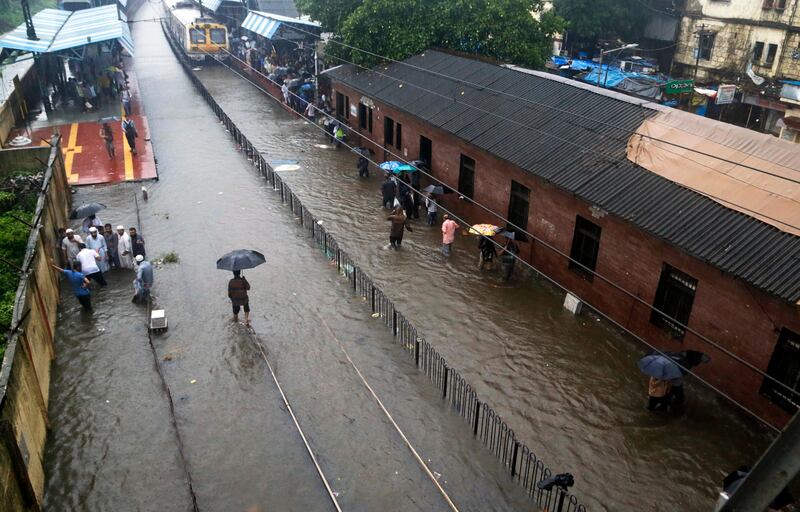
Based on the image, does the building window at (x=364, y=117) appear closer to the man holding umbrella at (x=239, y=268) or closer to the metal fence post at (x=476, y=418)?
the man holding umbrella at (x=239, y=268)

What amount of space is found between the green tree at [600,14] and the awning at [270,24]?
54.6 feet

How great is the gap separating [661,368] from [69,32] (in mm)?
42165

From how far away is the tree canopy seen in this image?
2862 centimetres

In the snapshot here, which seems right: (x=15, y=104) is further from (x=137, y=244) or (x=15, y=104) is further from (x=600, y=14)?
(x=600, y=14)

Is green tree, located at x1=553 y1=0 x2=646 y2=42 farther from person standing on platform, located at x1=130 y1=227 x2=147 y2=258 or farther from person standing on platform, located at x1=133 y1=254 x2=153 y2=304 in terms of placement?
person standing on platform, located at x1=133 y1=254 x2=153 y2=304

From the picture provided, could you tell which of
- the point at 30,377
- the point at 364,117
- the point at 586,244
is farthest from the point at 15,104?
the point at 586,244

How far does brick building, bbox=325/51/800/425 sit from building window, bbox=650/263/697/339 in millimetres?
29

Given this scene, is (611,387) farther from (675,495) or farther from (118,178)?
(118,178)

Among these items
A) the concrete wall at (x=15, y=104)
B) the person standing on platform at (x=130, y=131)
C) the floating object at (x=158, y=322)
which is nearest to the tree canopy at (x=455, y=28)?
the person standing on platform at (x=130, y=131)

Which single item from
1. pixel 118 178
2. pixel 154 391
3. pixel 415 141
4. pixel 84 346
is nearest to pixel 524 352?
pixel 154 391

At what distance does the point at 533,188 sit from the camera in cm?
1806

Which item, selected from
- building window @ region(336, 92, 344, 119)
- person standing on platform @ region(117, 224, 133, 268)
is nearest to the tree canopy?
building window @ region(336, 92, 344, 119)

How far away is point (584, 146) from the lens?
57.0 feet

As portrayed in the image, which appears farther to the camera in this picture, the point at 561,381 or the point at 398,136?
the point at 398,136
